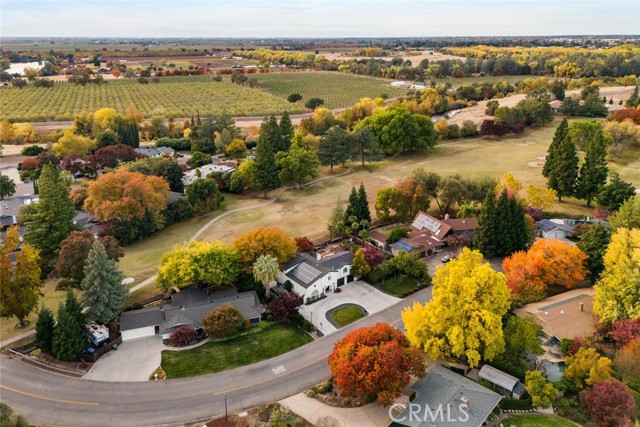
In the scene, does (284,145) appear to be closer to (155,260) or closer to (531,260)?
(155,260)

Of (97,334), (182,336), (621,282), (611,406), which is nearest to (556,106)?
(621,282)

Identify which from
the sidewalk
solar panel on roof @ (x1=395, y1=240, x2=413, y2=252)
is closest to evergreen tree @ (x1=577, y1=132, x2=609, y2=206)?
solar panel on roof @ (x1=395, y1=240, x2=413, y2=252)

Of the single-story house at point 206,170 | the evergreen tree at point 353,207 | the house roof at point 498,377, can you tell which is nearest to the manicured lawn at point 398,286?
the evergreen tree at point 353,207

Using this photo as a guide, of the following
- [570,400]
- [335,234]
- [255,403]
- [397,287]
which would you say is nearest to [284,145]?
[335,234]

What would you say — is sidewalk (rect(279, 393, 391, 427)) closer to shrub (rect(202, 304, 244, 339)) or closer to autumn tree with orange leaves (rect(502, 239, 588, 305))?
shrub (rect(202, 304, 244, 339))

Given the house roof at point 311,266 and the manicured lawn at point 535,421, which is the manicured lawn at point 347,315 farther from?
the manicured lawn at point 535,421

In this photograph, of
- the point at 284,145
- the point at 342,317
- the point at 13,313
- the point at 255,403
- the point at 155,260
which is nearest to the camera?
the point at 255,403
